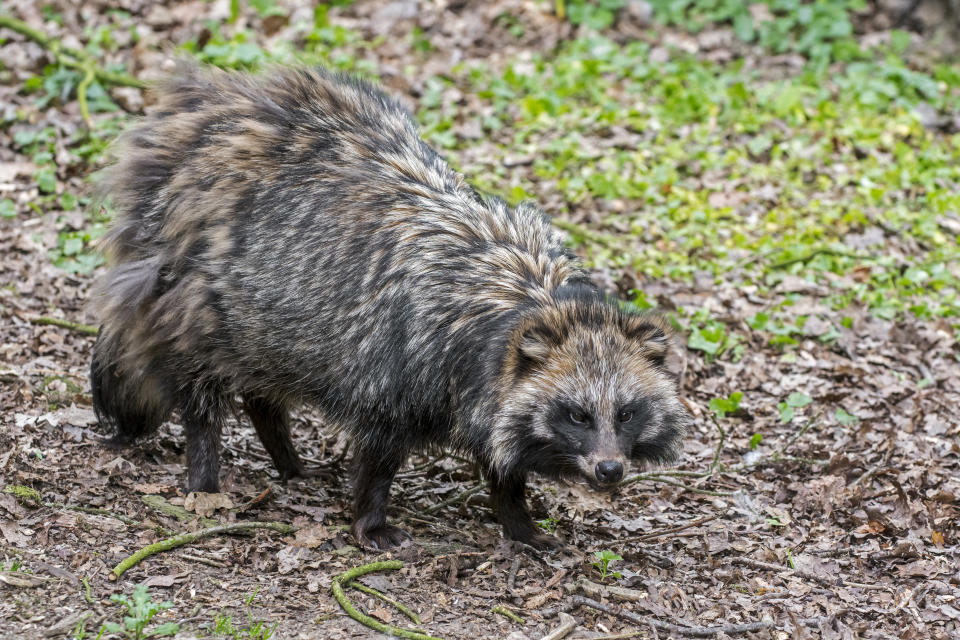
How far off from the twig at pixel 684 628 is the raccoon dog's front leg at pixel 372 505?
117 cm

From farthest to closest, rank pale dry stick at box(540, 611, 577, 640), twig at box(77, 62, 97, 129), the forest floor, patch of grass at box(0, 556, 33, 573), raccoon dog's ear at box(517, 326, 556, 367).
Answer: twig at box(77, 62, 97, 129)
the forest floor
raccoon dog's ear at box(517, 326, 556, 367)
pale dry stick at box(540, 611, 577, 640)
patch of grass at box(0, 556, 33, 573)

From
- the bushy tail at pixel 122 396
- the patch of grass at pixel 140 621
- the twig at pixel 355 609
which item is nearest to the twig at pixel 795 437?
the twig at pixel 355 609

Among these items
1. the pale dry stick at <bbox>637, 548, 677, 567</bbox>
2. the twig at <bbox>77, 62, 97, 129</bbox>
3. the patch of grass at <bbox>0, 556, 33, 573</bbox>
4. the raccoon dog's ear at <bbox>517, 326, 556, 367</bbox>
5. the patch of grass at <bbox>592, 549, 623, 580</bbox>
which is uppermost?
the raccoon dog's ear at <bbox>517, 326, 556, 367</bbox>

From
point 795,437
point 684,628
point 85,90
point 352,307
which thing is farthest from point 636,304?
point 85,90

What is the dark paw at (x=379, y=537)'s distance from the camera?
593cm

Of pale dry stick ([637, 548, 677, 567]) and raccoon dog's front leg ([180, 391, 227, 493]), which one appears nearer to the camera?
pale dry stick ([637, 548, 677, 567])

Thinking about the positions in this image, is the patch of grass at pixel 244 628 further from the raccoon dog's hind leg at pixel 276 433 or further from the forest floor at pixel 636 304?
the raccoon dog's hind leg at pixel 276 433

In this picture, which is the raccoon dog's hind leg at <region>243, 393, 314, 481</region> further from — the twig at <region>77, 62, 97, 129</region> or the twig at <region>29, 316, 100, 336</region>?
the twig at <region>77, 62, 97, 129</region>

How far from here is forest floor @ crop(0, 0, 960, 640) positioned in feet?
17.8

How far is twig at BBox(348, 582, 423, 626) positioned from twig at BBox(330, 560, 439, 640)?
0.19 feet

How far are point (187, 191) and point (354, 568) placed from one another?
2.33 metres

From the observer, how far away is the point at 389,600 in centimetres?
528

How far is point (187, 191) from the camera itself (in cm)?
612

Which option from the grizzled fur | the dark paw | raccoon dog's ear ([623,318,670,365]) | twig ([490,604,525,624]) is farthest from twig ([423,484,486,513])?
raccoon dog's ear ([623,318,670,365])
